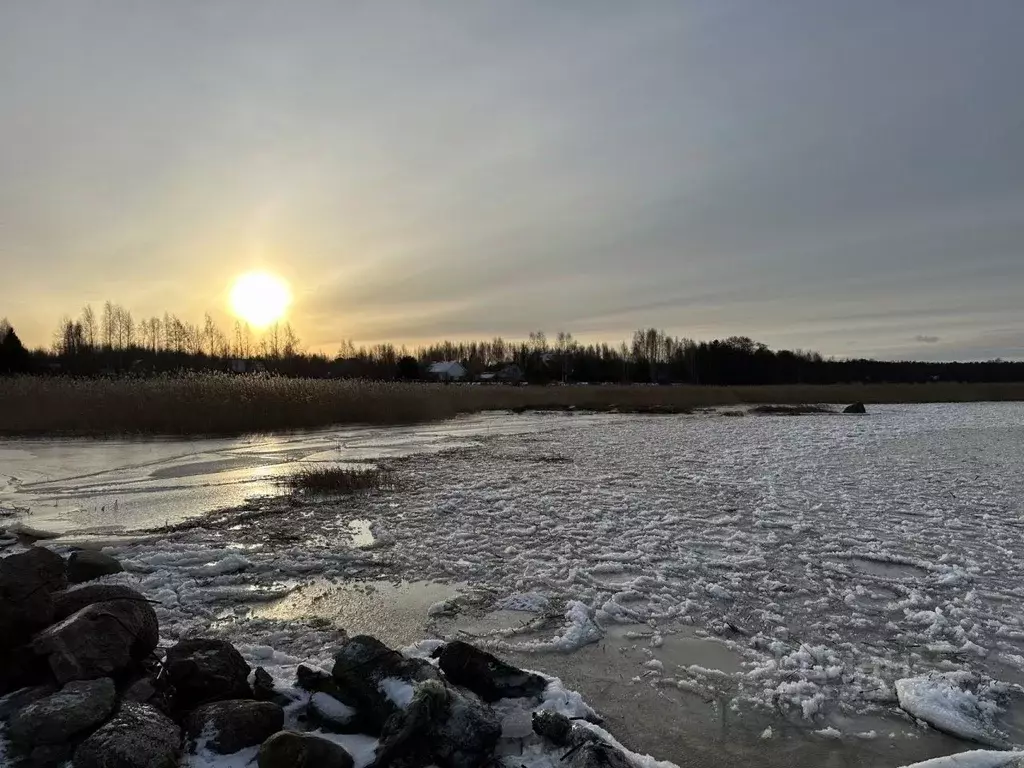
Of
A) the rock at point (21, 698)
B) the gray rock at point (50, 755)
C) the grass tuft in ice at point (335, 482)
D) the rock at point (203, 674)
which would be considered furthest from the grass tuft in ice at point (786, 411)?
the gray rock at point (50, 755)

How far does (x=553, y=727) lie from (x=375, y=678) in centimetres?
92

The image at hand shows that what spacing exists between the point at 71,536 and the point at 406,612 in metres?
4.45

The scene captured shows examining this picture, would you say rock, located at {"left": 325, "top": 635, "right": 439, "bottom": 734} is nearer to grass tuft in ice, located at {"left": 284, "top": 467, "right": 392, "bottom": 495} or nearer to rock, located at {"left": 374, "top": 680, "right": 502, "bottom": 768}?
rock, located at {"left": 374, "top": 680, "right": 502, "bottom": 768}

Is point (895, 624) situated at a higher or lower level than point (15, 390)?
lower

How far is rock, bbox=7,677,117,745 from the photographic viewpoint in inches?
104

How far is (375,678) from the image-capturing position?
320cm

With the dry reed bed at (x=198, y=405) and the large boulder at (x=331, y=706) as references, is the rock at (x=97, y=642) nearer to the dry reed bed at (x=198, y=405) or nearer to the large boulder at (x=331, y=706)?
the large boulder at (x=331, y=706)

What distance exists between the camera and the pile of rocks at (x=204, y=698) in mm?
2672

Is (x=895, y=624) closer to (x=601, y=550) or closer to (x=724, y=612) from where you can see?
(x=724, y=612)

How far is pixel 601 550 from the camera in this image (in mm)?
6398

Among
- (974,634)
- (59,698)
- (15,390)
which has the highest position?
(15,390)

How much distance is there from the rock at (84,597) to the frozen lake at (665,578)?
709mm

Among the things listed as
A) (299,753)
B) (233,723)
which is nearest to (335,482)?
(233,723)

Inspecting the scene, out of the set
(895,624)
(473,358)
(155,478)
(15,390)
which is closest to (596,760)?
(895,624)
